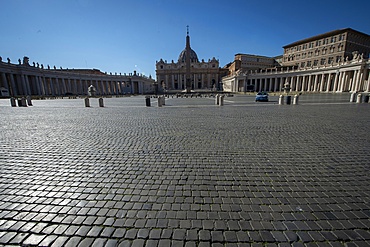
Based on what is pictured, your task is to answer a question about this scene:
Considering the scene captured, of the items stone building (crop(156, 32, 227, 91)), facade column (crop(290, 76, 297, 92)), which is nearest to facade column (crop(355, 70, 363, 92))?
facade column (crop(290, 76, 297, 92))

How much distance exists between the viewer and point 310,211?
2.41 m

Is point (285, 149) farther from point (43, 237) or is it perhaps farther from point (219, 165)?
A: point (43, 237)

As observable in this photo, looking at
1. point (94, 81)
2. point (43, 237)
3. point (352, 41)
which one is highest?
point (352, 41)

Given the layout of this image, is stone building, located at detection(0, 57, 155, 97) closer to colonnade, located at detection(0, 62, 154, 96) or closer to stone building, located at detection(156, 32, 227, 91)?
colonnade, located at detection(0, 62, 154, 96)

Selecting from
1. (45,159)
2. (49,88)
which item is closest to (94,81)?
(49,88)

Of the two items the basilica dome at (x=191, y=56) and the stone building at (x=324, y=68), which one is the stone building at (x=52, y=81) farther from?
the stone building at (x=324, y=68)

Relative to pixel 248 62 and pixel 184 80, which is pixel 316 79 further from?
pixel 184 80

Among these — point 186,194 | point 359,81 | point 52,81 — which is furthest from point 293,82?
point 52,81

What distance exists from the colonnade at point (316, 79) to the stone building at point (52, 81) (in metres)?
42.4

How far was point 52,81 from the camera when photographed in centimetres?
5197

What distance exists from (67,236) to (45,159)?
3.02 meters

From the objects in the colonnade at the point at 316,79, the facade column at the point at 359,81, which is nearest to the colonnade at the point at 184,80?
the colonnade at the point at 316,79

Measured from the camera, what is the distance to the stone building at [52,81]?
4169 cm

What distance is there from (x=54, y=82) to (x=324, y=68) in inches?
2947
